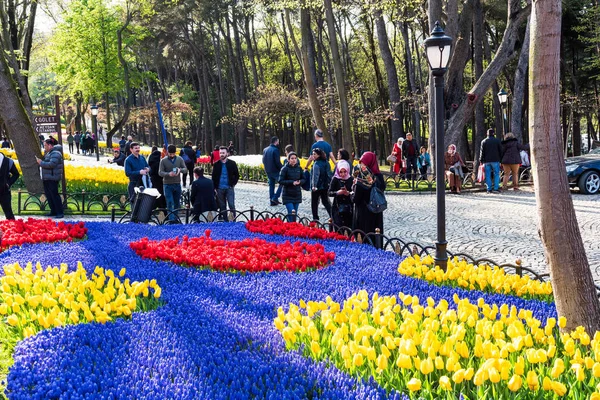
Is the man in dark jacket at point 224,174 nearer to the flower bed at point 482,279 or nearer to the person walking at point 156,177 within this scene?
the person walking at point 156,177

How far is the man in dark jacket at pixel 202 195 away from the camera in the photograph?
1145 centimetres

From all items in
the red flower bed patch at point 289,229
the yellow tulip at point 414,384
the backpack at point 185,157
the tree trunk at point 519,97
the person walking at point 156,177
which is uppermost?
the tree trunk at point 519,97

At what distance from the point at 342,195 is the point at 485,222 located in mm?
4440

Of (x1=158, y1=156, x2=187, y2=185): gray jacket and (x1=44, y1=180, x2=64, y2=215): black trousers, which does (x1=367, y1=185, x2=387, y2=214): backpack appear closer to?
(x1=158, y1=156, x2=187, y2=185): gray jacket

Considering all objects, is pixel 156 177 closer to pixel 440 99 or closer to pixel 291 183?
pixel 291 183

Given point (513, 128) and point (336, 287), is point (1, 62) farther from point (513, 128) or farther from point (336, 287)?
point (513, 128)

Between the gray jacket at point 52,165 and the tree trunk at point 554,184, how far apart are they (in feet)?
38.6

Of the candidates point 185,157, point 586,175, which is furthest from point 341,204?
point 185,157

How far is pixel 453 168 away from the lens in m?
19.0

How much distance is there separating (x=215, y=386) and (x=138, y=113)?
51833mm

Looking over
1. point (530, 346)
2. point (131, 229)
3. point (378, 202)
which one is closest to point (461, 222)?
point (378, 202)

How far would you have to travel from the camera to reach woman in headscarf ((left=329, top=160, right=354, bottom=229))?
10.0 meters

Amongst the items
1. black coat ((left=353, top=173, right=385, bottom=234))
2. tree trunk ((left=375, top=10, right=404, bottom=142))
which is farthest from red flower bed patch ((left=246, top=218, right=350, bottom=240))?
tree trunk ((left=375, top=10, right=404, bottom=142))

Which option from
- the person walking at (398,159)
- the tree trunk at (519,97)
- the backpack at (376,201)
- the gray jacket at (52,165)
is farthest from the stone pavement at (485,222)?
the tree trunk at (519,97)
